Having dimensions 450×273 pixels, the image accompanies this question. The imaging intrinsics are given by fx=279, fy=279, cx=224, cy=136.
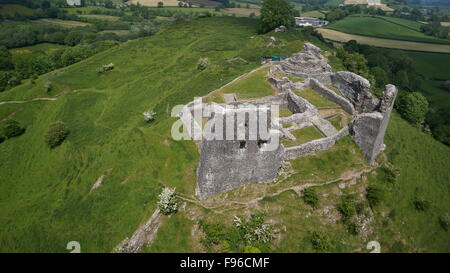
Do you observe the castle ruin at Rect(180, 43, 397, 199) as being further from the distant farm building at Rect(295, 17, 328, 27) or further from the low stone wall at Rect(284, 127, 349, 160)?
the distant farm building at Rect(295, 17, 328, 27)

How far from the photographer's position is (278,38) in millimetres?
85000

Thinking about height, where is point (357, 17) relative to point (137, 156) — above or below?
above

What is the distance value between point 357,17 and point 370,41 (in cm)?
5294

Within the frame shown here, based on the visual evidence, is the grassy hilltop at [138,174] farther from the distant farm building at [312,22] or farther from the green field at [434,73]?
the distant farm building at [312,22]

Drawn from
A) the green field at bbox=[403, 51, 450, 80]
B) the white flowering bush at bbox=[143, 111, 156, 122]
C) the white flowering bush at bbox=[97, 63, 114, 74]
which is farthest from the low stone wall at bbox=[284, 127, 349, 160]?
the green field at bbox=[403, 51, 450, 80]

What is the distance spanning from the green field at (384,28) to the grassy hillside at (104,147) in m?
86.1

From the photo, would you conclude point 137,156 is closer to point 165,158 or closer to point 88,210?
point 165,158

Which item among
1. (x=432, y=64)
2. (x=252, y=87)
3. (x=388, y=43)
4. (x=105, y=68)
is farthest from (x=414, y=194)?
(x=388, y=43)

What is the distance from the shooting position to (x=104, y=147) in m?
43.8

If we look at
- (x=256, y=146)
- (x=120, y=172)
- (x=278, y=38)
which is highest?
(x=278, y=38)

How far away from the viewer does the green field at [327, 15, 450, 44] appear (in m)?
138

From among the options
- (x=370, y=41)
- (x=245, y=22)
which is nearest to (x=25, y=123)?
(x=245, y=22)

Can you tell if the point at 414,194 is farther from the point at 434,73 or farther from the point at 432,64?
the point at 432,64

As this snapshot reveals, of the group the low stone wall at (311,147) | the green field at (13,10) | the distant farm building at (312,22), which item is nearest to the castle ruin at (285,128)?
the low stone wall at (311,147)
